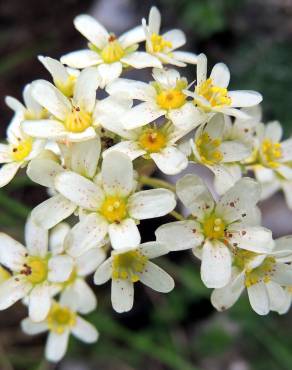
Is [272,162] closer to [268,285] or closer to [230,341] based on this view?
[268,285]

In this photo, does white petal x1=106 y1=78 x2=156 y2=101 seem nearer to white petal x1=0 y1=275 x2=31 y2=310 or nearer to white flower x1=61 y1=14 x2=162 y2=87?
white flower x1=61 y1=14 x2=162 y2=87

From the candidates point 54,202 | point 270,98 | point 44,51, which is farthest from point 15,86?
point 54,202

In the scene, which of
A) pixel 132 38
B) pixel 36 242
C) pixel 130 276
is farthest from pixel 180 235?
pixel 132 38

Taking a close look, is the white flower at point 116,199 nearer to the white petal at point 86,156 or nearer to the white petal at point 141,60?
the white petal at point 86,156

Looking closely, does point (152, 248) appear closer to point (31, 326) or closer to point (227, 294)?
point (227, 294)

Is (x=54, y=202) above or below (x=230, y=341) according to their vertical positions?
above
